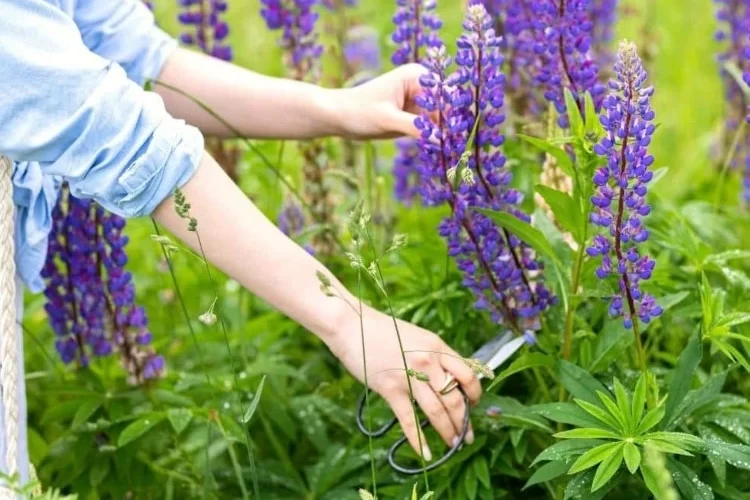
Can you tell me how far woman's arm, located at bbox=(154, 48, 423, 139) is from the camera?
1.94 m

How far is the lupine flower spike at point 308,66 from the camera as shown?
8.17 ft

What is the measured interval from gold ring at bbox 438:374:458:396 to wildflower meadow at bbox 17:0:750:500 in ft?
0.16

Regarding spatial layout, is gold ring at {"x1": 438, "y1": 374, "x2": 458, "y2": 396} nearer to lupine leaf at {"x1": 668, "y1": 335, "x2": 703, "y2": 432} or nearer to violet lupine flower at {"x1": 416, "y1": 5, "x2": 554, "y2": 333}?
violet lupine flower at {"x1": 416, "y1": 5, "x2": 554, "y2": 333}

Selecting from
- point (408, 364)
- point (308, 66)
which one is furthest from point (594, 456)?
point (308, 66)

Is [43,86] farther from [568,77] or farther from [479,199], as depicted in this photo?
[568,77]

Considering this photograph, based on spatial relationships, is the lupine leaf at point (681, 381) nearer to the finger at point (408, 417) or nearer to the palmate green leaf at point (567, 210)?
the palmate green leaf at point (567, 210)

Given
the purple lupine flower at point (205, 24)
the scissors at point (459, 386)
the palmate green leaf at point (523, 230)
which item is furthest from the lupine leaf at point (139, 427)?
the purple lupine flower at point (205, 24)

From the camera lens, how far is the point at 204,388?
2186mm

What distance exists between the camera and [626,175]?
5.19ft

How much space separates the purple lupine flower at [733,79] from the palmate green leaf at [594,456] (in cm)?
131

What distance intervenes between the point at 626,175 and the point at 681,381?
0.37 metres

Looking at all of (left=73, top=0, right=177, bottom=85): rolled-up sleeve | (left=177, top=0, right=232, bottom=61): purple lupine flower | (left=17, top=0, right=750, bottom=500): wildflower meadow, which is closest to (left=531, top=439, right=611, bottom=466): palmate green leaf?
(left=17, top=0, right=750, bottom=500): wildflower meadow

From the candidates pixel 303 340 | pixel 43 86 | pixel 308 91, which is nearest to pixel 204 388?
pixel 303 340

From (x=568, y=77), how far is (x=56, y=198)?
955mm
